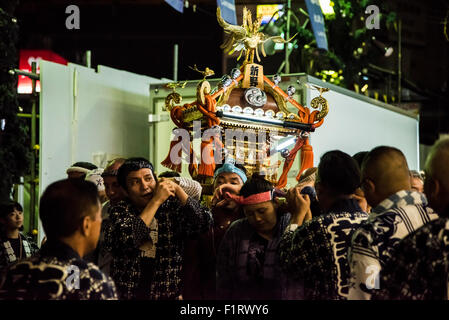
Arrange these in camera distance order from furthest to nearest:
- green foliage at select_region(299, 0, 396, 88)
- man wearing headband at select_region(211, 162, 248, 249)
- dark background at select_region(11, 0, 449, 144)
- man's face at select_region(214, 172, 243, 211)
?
dark background at select_region(11, 0, 449, 144), green foliage at select_region(299, 0, 396, 88), man's face at select_region(214, 172, 243, 211), man wearing headband at select_region(211, 162, 248, 249)

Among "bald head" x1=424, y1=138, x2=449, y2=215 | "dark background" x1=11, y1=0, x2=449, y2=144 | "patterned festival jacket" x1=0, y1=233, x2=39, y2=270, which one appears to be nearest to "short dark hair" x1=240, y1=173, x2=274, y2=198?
"bald head" x1=424, y1=138, x2=449, y2=215

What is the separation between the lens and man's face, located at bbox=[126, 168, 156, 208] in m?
4.93

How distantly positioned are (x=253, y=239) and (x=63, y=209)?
1901 mm

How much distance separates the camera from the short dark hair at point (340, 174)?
425cm

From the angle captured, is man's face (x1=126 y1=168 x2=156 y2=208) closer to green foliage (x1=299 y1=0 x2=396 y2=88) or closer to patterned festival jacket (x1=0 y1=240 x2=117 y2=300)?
patterned festival jacket (x1=0 y1=240 x2=117 y2=300)

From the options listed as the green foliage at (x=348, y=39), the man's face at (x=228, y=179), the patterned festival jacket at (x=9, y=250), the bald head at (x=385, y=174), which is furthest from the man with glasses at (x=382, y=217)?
the green foliage at (x=348, y=39)

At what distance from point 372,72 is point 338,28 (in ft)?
8.21

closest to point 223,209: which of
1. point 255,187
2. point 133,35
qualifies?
point 255,187

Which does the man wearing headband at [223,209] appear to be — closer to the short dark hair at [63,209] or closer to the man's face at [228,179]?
the man's face at [228,179]

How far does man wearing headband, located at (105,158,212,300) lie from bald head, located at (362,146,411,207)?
144cm

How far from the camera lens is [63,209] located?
322 cm

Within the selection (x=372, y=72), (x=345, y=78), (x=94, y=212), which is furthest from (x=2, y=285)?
(x=372, y=72)

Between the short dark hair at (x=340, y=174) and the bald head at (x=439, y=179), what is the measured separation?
3.33ft

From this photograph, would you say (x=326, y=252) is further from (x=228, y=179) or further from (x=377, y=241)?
(x=228, y=179)
